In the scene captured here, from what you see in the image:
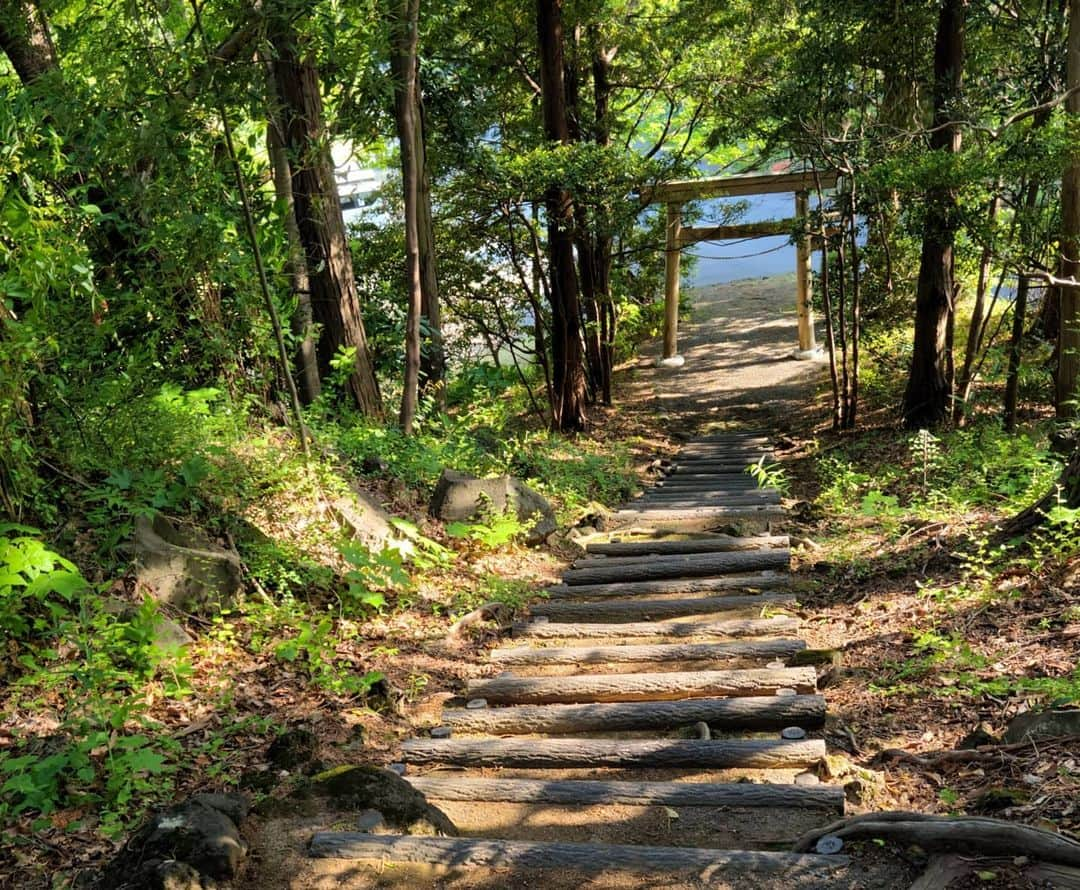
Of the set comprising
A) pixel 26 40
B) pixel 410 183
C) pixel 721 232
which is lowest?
pixel 721 232

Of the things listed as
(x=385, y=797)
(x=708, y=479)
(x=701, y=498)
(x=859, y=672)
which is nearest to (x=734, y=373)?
(x=708, y=479)

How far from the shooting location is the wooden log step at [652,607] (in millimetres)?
A: 5359

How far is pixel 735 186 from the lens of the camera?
667 inches

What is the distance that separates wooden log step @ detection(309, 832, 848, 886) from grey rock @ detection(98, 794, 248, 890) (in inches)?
11.1

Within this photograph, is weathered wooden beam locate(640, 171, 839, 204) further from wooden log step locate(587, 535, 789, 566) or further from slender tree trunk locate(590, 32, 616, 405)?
wooden log step locate(587, 535, 789, 566)

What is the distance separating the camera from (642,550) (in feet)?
23.3

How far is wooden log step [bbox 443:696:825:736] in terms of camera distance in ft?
12.3

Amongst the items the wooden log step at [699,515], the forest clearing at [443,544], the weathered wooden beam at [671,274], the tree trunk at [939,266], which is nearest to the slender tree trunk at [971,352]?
the forest clearing at [443,544]

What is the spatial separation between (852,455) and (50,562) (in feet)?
32.8

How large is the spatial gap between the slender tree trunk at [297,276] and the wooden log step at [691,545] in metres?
2.93

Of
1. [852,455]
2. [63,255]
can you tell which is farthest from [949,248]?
[63,255]

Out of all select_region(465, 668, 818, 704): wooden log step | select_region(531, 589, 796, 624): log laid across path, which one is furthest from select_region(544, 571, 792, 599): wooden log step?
select_region(465, 668, 818, 704): wooden log step

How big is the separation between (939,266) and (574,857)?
10671 millimetres

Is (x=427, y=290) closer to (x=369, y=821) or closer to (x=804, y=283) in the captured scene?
(x=369, y=821)
